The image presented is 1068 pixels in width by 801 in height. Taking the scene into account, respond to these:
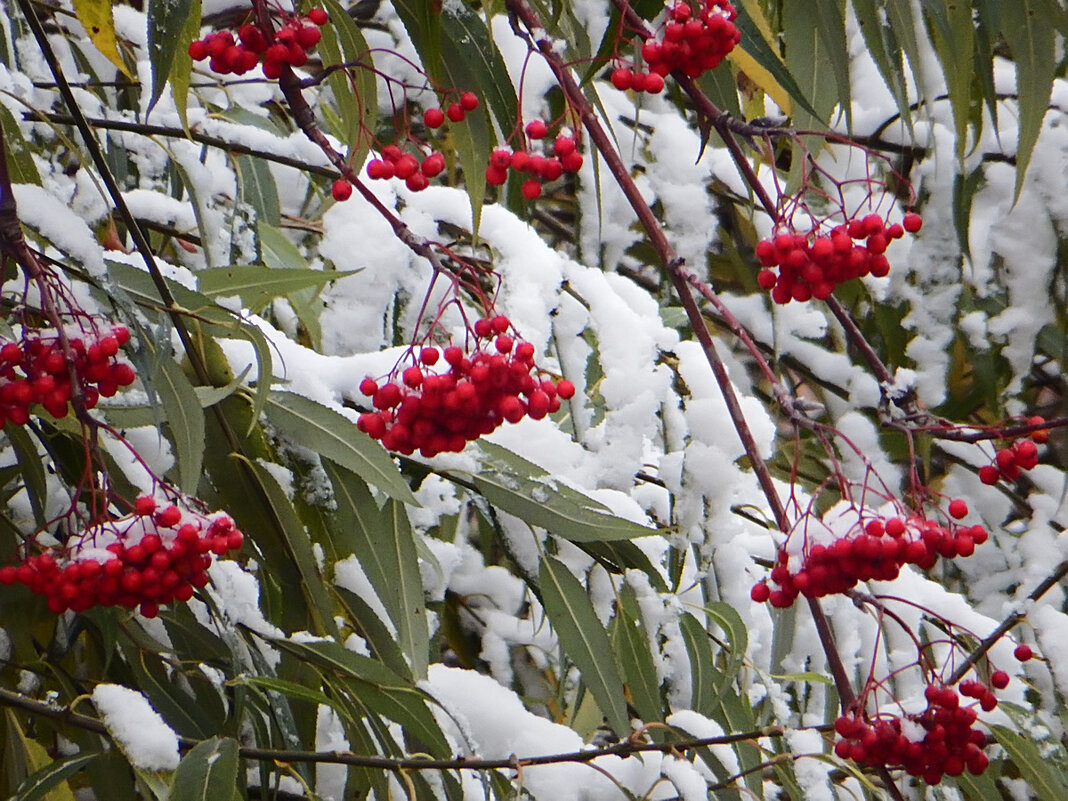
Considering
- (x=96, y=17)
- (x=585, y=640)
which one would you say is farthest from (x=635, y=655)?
(x=96, y=17)

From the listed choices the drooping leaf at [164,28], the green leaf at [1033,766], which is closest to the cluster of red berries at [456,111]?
the drooping leaf at [164,28]

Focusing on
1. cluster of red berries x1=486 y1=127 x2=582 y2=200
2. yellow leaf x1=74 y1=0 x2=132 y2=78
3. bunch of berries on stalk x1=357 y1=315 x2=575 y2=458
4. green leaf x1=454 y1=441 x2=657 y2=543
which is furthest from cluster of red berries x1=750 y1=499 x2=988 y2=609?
yellow leaf x1=74 y1=0 x2=132 y2=78

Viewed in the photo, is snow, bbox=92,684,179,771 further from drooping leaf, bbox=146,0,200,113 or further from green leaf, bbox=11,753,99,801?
drooping leaf, bbox=146,0,200,113

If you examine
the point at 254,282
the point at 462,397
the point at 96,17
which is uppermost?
the point at 96,17

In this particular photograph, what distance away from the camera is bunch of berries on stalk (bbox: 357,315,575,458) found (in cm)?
86

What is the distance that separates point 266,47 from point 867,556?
0.60m

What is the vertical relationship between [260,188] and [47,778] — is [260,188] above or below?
above

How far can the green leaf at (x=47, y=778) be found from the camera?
885 mm

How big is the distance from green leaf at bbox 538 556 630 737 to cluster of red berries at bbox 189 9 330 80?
0.50 m

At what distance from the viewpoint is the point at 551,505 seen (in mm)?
994

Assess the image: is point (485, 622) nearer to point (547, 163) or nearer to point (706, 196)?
point (706, 196)

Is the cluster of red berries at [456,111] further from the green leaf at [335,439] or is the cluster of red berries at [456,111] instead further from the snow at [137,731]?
the snow at [137,731]

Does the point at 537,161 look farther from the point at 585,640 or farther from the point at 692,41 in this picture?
the point at 585,640

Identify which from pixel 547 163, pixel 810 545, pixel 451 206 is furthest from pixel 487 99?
pixel 810 545
